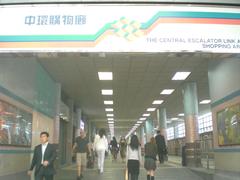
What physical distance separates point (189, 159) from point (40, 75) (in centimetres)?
786

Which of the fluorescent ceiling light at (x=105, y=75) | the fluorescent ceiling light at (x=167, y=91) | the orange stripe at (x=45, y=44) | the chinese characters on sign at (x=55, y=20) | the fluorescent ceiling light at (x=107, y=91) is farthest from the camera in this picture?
the fluorescent ceiling light at (x=167, y=91)

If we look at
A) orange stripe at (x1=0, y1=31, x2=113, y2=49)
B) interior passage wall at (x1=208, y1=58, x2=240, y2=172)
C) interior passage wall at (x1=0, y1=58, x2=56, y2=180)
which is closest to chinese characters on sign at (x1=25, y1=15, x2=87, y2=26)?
orange stripe at (x1=0, y1=31, x2=113, y2=49)

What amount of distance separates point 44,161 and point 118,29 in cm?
286

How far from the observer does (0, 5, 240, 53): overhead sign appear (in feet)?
14.4

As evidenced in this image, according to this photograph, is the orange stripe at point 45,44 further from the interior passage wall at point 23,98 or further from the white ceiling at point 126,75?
the white ceiling at point 126,75

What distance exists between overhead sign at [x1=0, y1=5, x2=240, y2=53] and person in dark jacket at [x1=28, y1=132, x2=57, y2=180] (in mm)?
2280

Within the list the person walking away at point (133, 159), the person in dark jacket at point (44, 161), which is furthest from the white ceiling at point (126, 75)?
the person in dark jacket at point (44, 161)

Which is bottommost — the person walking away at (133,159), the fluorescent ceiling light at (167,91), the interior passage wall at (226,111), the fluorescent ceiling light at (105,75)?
the person walking away at (133,159)

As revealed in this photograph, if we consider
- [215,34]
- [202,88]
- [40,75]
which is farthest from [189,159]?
[215,34]

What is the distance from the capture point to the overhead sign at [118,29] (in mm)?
4375

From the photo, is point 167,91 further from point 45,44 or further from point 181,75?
point 45,44

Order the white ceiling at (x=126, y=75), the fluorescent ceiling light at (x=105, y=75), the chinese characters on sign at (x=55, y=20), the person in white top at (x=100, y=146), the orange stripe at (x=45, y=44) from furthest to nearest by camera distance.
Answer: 1. the fluorescent ceiling light at (x=105, y=75)
2. the person in white top at (x=100, y=146)
3. the white ceiling at (x=126, y=75)
4. the chinese characters on sign at (x=55, y=20)
5. the orange stripe at (x=45, y=44)

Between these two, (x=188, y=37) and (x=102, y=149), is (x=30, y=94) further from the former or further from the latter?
(x=188, y=37)

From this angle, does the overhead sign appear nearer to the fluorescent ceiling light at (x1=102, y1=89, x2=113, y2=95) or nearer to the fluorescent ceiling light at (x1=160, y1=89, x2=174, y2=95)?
the fluorescent ceiling light at (x1=102, y1=89, x2=113, y2=95)
